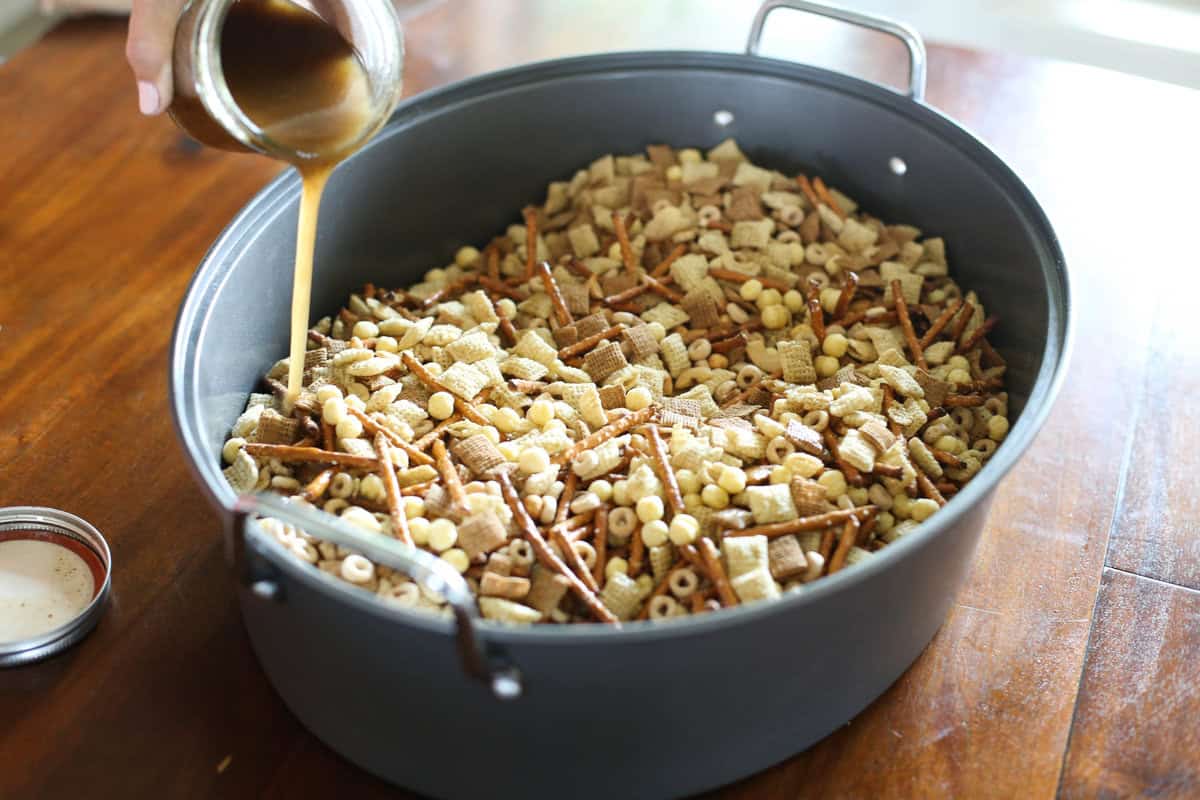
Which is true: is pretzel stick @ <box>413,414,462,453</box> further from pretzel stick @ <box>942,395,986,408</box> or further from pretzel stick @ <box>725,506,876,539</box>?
pretzel stick @ <box>942,395,986,408</box>

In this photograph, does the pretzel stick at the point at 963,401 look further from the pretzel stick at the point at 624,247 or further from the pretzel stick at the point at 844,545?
the pretzel stick at the point at 624,247

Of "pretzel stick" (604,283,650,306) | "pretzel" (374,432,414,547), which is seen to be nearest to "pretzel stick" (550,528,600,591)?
"pretzel" (374,432,414,547)

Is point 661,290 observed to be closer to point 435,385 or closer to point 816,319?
point 816,319

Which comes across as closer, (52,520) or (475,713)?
(475,713)

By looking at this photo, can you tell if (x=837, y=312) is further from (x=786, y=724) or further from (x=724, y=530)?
(x=786, y=724)

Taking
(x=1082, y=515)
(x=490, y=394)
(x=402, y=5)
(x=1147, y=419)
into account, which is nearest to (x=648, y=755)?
(x=490, y=394)

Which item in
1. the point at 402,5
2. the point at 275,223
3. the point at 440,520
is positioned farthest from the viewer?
the point at 402,5
